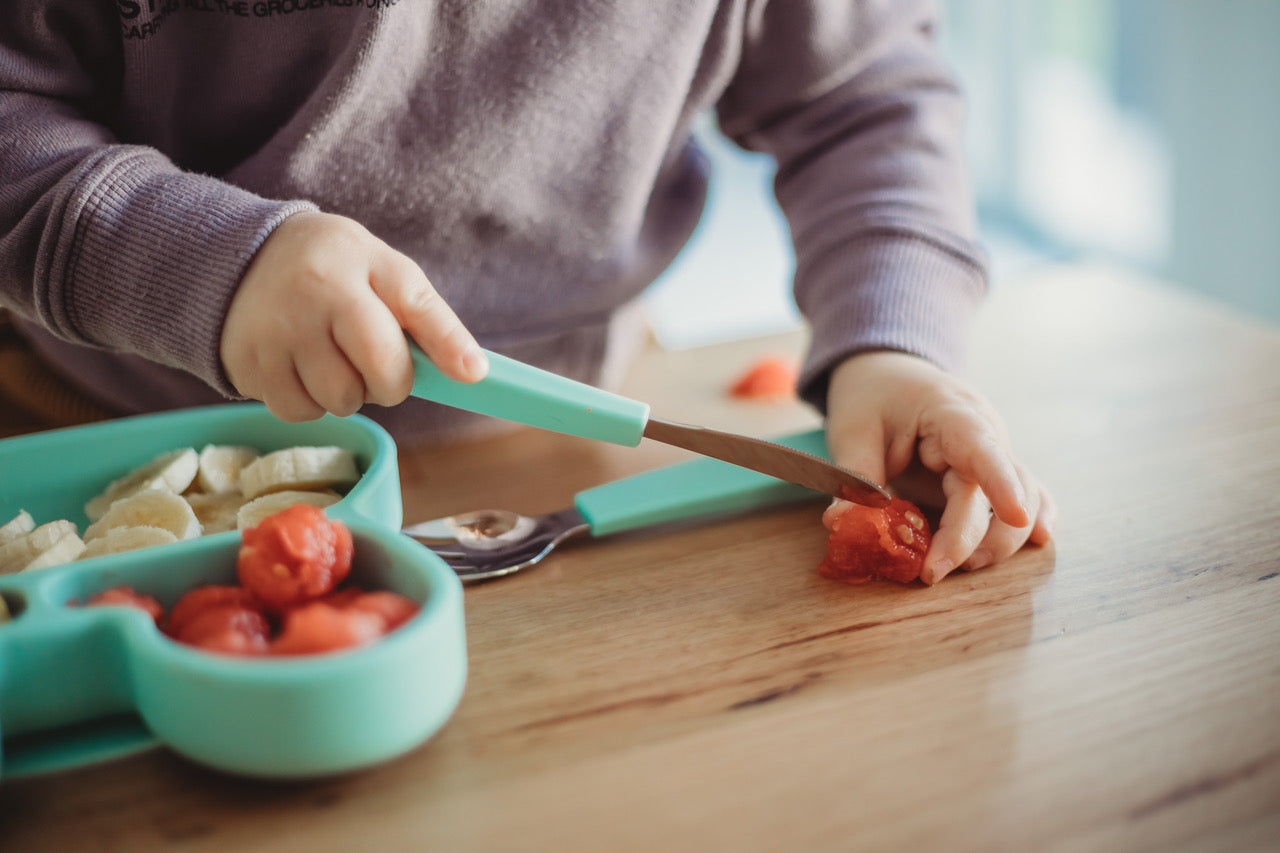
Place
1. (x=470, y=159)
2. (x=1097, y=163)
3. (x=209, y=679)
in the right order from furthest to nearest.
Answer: (x=1097, y=163)
(x=470, y=159)
(x=209, y=679)

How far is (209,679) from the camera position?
41 centimetres

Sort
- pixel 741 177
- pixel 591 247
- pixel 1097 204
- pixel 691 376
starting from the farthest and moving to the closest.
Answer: pixel 741 177 → pixel 1097 204 → pixel 691 376 → pixel 591 247

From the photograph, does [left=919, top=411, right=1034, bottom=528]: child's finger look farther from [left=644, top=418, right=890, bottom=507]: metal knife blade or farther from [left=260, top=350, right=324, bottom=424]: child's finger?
[left=260, top=350, right=324, bottom=424]: child's finger

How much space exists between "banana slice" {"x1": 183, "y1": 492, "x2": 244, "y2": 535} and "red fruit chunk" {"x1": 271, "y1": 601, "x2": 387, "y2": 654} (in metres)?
0.19

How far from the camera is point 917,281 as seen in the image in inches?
31.3

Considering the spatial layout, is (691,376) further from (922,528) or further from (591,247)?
(922,528)

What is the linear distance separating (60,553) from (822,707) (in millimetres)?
390

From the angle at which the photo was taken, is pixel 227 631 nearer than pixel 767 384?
Yes

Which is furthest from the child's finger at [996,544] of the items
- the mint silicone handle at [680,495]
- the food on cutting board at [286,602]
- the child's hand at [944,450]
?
the food on cutting board at [286,602]

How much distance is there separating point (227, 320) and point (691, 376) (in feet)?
1.65

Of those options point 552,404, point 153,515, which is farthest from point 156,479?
point 552,404

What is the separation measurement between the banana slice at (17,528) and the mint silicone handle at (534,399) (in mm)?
237

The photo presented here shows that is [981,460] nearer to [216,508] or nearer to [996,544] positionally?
[996,544]

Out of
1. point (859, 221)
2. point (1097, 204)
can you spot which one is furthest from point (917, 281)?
point (1097, 204)
